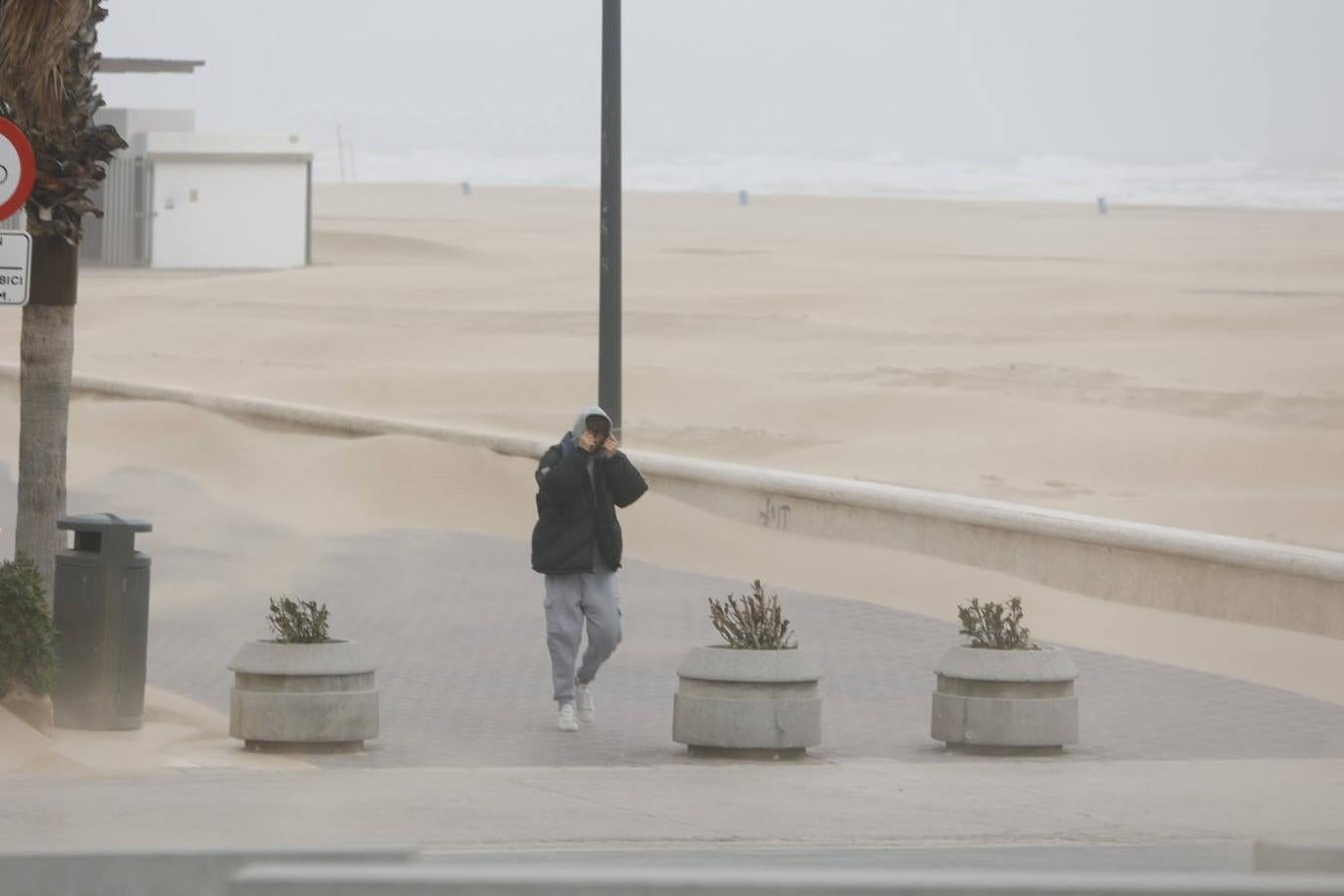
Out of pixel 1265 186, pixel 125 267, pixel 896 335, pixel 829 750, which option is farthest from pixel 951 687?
pixel 1265 186

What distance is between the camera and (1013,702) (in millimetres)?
11430

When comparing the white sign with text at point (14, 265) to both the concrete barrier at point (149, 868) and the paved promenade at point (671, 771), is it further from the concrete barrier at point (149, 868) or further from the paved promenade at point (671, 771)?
the concrete barrier at point (149, 868)

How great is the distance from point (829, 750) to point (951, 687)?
27.1 inches

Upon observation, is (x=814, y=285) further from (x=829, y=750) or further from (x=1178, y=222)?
(x=829, y=750)

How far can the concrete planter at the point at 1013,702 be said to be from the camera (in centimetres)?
1141

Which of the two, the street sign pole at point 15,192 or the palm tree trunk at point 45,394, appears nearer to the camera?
the street sign pole at point 15,192

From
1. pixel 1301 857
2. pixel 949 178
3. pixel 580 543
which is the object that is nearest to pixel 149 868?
pixel 1301 857

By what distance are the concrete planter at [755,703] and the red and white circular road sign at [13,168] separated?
3.91m

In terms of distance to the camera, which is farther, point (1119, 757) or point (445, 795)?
point (1119, 757)

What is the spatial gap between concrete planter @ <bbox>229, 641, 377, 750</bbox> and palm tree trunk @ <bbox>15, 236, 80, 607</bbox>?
169 centimetres

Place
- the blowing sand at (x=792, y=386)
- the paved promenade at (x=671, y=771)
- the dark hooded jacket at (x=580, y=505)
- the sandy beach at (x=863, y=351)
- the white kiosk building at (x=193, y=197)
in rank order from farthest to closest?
the white kiosk building at (x=193, y=197) < the sandy beach at (x=863, y=351) < the blowing sand at (x=792, y=386) < the dark hooded jacket at (x=580, y=505) < the paved promenade at (x=671, y=771)

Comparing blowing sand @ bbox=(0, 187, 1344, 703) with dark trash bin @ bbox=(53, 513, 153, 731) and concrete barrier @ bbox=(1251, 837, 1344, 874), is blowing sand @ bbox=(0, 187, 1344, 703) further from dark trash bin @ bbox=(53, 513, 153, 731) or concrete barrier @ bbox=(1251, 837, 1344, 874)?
concrete barrier @ bbox=(1251, 837, 1344, 874)

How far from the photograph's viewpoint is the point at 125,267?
49500 millimetres

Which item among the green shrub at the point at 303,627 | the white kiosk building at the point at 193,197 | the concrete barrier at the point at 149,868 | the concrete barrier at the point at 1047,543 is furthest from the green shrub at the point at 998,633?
the white kiosk building at the point at 193,197
